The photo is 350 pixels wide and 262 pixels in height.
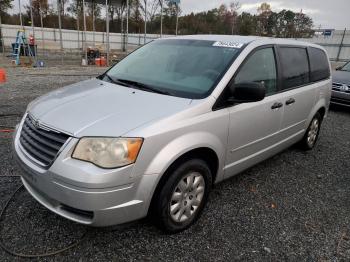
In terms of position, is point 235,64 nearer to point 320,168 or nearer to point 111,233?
point 111,233

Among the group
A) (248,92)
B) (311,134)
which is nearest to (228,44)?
(248,92)

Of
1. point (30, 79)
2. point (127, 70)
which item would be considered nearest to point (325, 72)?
point (127, 70)

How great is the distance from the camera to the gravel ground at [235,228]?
2.57m

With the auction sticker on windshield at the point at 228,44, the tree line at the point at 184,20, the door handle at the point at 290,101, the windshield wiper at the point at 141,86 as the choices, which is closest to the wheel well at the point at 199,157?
the windshield wiper at the point at 141,86

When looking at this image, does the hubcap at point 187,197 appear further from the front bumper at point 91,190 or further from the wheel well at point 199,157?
the front bumper at point 91,190

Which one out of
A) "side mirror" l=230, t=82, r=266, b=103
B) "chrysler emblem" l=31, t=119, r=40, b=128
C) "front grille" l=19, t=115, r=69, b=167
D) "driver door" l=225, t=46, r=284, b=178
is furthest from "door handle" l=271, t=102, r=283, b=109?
"chrysler emblem" l=31, t=119, r=40, b=128

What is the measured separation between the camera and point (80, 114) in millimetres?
2543

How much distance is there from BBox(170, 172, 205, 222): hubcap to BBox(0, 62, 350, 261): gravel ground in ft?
0.63

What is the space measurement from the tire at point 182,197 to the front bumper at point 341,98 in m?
6.94

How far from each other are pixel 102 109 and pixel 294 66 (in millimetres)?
2741

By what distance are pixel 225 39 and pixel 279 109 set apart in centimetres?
104

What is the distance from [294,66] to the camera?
416 cm

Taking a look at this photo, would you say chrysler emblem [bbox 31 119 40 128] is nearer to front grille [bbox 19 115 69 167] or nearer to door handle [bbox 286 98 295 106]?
front grille [bbox 19 115 69 167]

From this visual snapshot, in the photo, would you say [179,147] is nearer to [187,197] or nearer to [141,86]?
[187,197]
